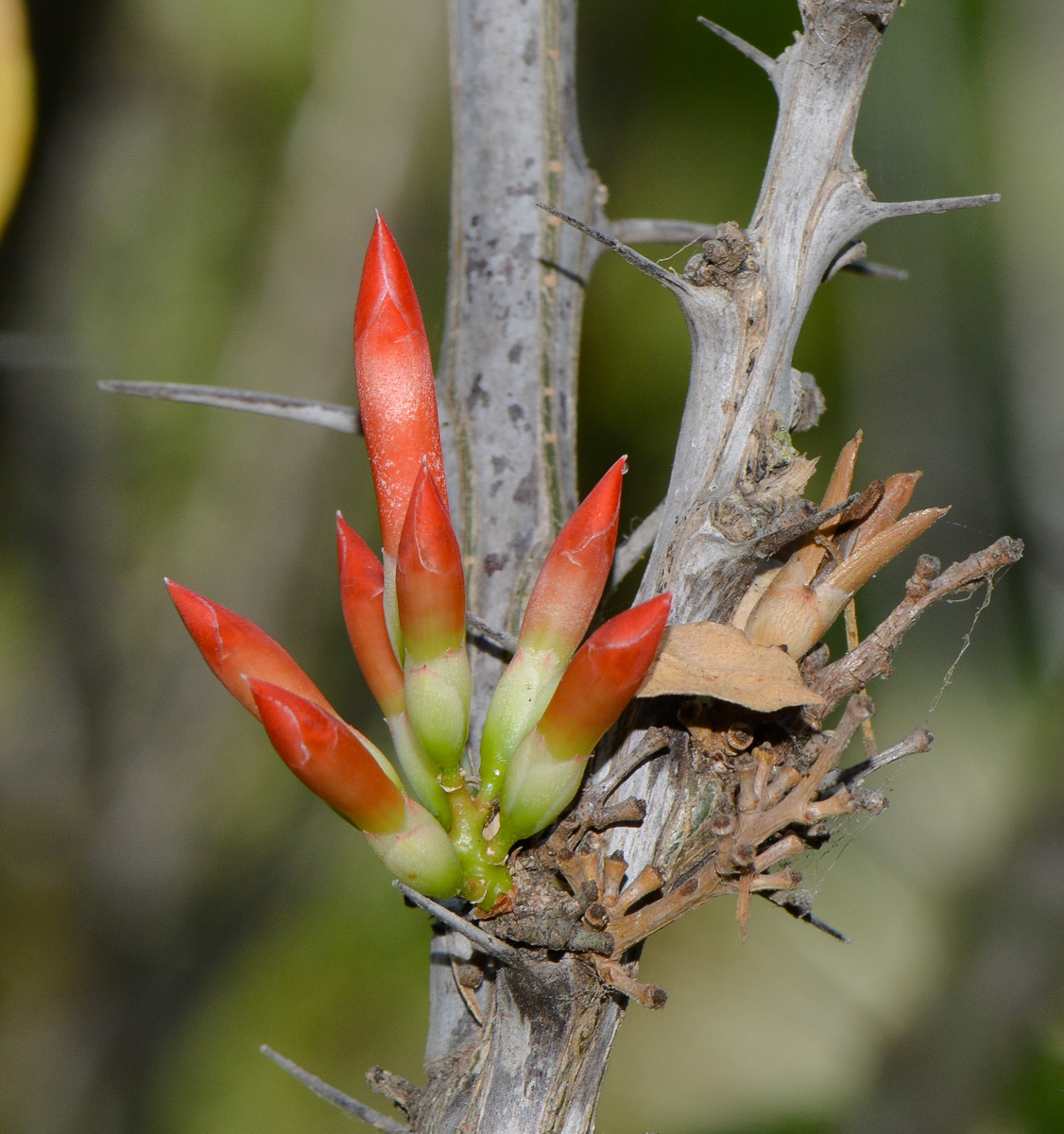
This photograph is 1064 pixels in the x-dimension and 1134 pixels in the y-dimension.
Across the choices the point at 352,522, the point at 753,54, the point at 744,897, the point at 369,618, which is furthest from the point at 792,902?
the point at 352,522

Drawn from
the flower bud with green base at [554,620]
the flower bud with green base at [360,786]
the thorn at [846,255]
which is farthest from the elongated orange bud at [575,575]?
the thorn at [846,255]

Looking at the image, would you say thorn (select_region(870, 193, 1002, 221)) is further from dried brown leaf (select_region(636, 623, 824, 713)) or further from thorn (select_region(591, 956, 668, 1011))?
thorn (select_region(591, 956, 668, 1011))

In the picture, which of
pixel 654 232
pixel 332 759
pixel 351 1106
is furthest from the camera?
pixel 654 232

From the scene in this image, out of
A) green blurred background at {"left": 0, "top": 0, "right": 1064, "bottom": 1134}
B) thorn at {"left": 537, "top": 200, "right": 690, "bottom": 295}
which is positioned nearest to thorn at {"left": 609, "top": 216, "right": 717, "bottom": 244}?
thorn at {"left": 537, "top": 200, "right": 690, "bottom": 295}

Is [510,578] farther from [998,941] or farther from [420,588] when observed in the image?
[998,941]

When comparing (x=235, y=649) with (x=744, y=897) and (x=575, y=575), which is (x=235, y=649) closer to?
(x=575, y=575)

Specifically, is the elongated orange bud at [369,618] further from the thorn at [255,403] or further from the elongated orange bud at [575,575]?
the thorn at [255,403]

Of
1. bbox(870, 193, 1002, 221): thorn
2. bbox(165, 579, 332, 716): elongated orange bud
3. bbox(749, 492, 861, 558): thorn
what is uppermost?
bbox(870, 193, 1002, 221): thorn
